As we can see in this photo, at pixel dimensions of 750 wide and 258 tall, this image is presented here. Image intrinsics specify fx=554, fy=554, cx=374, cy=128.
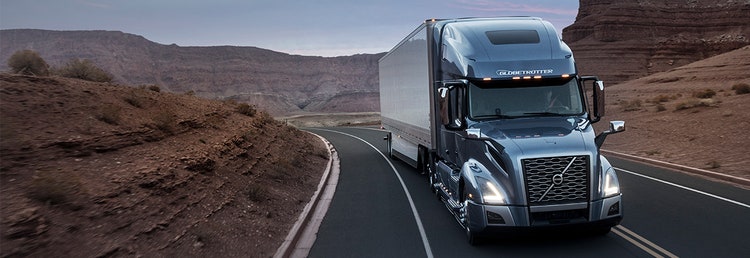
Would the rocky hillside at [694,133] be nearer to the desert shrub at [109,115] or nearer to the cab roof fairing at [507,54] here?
the cab roof fairing at [507,54]

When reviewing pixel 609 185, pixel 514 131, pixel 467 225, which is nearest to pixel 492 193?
pixel 467 225

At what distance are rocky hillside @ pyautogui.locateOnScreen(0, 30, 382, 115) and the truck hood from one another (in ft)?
375

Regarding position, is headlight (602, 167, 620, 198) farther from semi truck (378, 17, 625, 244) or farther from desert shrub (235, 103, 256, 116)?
desert shrub (235, 103, 256, 116)

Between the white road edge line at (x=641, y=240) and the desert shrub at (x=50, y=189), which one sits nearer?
the desert shrub at (x=50, y=189)

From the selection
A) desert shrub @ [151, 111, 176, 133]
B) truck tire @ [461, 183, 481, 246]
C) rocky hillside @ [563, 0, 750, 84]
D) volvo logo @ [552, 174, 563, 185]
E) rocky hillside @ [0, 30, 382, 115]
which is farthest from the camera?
rocky hillside @ [0, 30, 382, 115]

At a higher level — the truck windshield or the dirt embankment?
the truck windshield

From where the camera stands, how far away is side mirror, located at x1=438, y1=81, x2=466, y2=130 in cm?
1003

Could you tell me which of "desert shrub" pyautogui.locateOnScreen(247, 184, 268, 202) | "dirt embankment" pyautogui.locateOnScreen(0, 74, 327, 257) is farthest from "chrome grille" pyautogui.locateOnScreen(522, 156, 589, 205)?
"desert shrub" pyautogui.locateOnScreen(247, 184, 268, 202)

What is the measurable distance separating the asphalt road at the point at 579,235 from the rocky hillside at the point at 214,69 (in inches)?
4331

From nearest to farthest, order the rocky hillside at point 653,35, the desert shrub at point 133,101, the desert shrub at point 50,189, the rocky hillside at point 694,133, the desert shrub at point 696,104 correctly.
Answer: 1. the desert shrub at point 50,189
2. the desert shrub at point 133,101
3. the rocky hillside at point 694,133
4. the desert shrub at point 696,104
5. the rocky hillside at point 653,35

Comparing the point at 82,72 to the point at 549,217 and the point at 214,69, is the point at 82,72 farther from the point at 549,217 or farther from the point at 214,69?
the point at 214,69

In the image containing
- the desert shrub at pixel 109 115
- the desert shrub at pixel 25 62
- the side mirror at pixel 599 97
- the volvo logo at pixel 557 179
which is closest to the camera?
the volvo logo at pixel 557 179

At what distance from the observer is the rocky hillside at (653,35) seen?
113 metres

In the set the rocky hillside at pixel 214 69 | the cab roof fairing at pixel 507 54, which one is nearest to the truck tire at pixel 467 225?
the cab roof fairing at pixel 507 54
